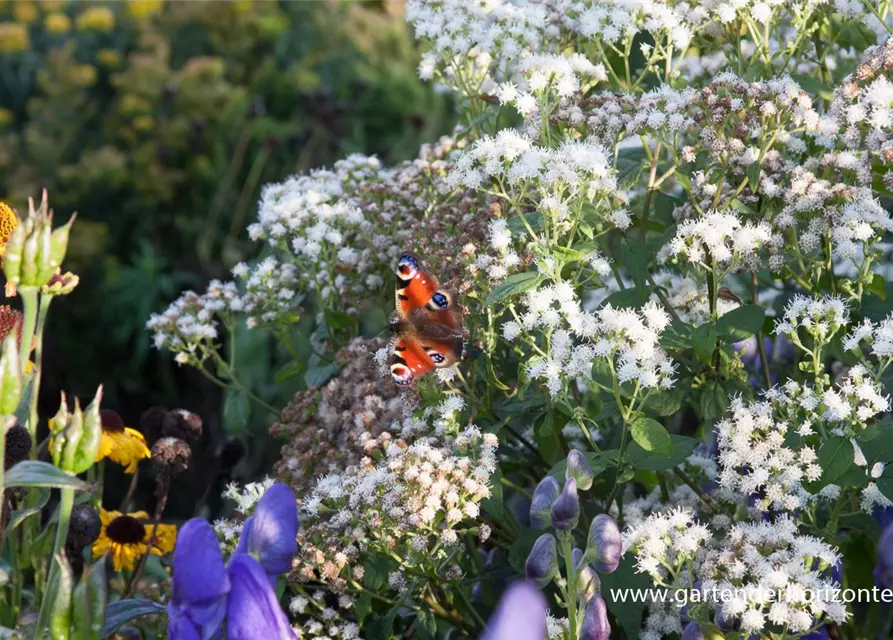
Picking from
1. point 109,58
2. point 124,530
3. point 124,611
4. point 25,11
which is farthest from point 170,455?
point 25,11

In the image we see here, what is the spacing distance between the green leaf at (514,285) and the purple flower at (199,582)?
574 mm

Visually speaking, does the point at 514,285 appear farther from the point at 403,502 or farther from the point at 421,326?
the point at 403,502

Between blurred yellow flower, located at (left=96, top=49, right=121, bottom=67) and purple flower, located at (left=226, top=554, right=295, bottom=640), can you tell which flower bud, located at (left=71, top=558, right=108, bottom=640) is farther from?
blurred yellow flower, located at (left=96, top=49, right=121, bottom=67)

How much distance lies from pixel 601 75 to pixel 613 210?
252 mm

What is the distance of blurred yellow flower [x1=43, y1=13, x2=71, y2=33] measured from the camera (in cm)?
592

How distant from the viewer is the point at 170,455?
1871mm

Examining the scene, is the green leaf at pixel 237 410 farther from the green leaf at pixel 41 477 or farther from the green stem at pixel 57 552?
the green leaf at pixel 41 477

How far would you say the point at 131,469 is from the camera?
207 cm

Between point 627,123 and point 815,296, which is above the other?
point 627,123

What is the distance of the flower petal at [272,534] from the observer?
50.9 inches

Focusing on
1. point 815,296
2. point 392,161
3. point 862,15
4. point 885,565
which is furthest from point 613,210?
point 392,161

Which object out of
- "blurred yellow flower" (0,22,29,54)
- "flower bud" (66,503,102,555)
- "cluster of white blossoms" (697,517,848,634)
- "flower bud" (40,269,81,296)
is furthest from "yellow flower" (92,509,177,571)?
"blurred yellow flower" (0,22,29,54)

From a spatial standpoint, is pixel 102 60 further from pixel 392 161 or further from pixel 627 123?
pixel 627 123

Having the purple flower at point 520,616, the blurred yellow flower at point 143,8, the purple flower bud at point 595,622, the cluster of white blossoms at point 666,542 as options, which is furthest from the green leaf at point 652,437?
the blurred yellow flower at point 143,8
